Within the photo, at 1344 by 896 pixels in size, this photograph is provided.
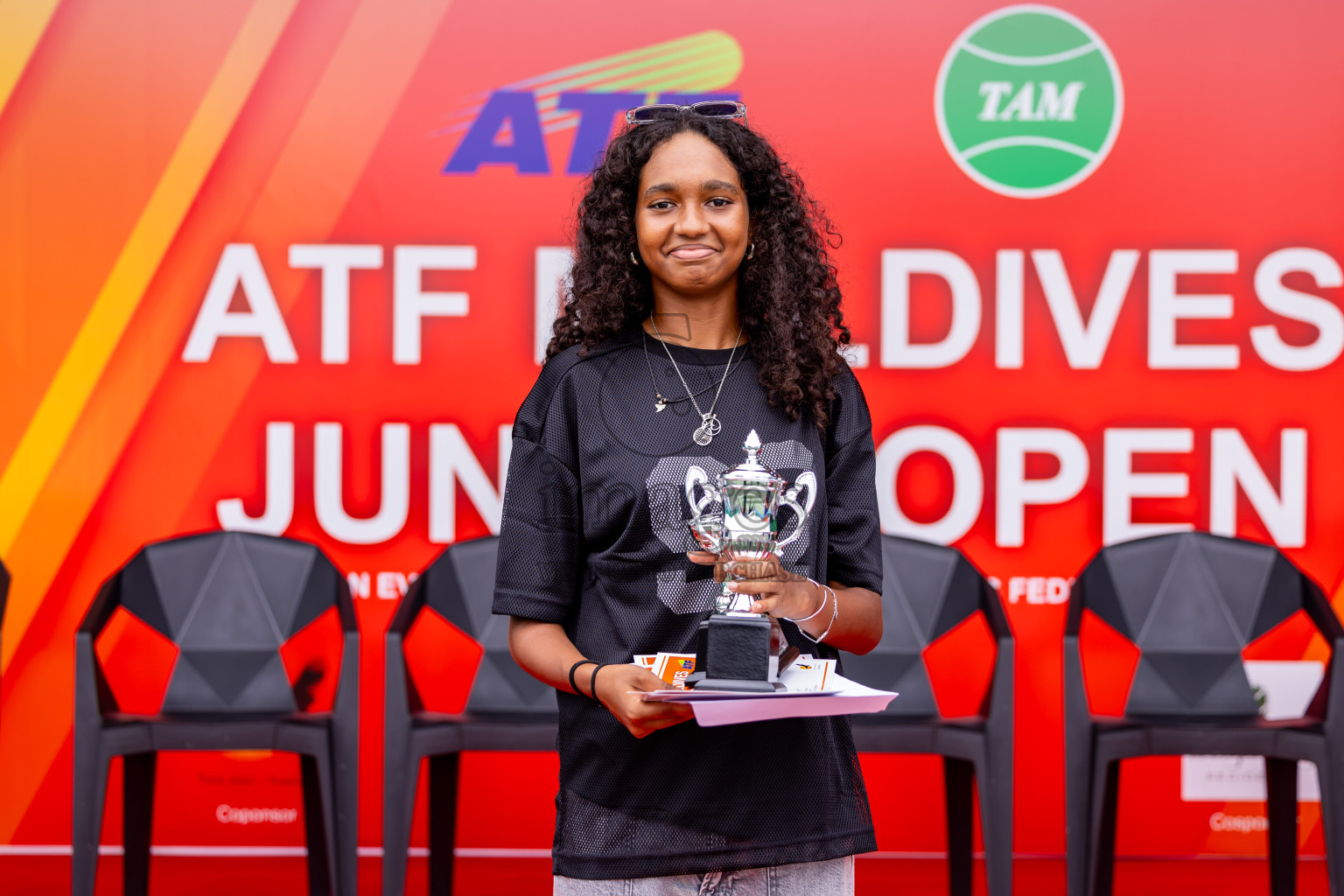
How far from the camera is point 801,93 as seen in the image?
3545 mm

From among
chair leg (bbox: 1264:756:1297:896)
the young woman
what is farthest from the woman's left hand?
chair leg (bbox: 1264:756:1297:896)

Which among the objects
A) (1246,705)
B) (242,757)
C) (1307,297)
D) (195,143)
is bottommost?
(242,757)

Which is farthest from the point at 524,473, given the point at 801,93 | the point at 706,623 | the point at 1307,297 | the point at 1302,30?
the point at 1302,30

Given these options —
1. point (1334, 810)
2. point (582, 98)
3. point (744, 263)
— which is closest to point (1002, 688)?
point (1334, 810)

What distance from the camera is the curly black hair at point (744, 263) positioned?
1.61 metres

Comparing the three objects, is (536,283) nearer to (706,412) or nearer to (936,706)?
(936,706)

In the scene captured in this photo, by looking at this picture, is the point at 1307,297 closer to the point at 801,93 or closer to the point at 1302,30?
the point at 1302,30

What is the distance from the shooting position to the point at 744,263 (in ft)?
5.50

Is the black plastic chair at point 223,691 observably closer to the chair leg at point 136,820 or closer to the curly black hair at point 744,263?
the chair leg at point 136,820

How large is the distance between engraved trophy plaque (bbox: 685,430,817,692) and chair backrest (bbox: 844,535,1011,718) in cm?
191

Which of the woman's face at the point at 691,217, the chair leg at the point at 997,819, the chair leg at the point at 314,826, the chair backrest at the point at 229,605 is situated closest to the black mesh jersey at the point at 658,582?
the woman's face at the point at 691,217

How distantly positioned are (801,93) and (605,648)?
2.50 m

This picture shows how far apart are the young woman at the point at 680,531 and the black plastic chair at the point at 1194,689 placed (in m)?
1.77

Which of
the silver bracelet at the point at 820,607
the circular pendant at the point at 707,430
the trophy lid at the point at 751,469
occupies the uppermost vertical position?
the circular pendant at the point at 707,430
